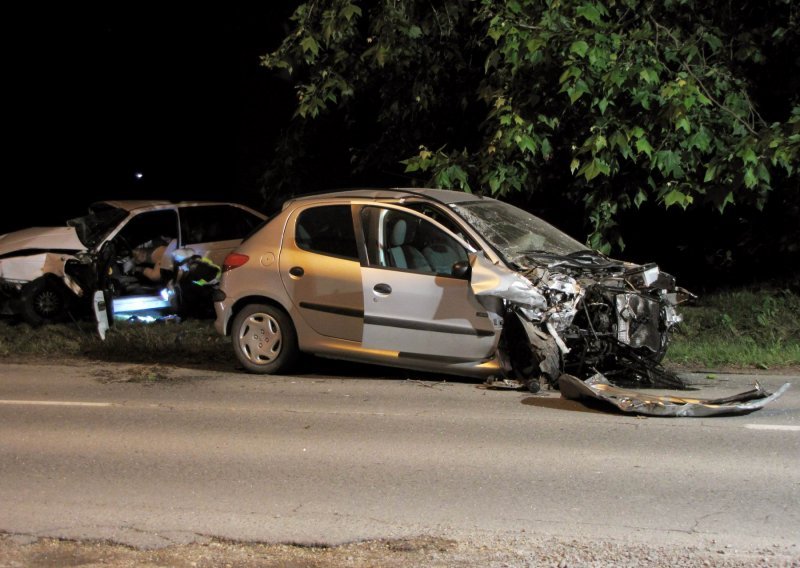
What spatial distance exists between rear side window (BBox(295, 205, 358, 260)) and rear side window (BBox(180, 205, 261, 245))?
4.16 m

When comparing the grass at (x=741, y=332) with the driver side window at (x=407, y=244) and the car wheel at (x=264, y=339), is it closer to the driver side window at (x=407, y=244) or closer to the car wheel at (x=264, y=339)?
the driver side window at (x=407, y=244)

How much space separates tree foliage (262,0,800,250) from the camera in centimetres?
1054

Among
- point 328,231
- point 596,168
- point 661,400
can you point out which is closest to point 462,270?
point 328,231

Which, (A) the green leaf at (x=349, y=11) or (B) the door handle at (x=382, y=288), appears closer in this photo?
(B) the door handle at (x=382, y=288)

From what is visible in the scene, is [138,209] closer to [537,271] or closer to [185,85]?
[537,271]

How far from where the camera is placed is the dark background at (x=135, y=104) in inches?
695

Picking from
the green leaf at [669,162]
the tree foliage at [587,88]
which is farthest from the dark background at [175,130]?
the green leaf at [669,162]

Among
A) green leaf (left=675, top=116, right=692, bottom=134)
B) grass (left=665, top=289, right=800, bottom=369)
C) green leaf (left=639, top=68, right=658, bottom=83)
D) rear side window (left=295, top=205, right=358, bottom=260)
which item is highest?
green leaf (left=639, top=68, right=658, bottom=83)

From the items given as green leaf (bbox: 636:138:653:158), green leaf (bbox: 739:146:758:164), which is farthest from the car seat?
green leaf (bbox: 739:146:758:164)

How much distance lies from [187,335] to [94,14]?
12.1 metres

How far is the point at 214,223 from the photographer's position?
44.4ft

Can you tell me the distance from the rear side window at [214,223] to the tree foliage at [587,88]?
2.21m

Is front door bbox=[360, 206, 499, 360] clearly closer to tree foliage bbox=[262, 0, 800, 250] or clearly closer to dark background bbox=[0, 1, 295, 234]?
tree foliage bbox=[262, 0, 800, 250]

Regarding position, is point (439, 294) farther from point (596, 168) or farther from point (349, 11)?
point (349, 11)
